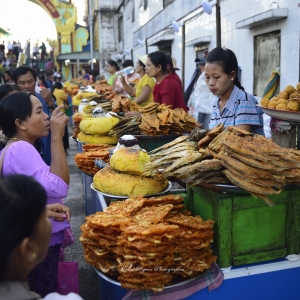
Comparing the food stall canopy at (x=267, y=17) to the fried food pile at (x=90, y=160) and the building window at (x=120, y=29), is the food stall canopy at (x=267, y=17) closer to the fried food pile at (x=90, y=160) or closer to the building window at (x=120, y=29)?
the fried food pile at (x=90, y=160)

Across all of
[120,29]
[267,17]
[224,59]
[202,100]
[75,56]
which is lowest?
[202,100]

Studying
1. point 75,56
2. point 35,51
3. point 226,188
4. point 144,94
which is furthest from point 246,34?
point 35,51

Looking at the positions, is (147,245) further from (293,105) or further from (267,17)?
(267,17)

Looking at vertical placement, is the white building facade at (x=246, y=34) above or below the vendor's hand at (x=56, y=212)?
above

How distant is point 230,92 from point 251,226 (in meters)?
1.10

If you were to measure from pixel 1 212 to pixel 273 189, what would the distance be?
3.43 feet

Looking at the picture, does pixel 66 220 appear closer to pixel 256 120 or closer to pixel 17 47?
pixel 256 120

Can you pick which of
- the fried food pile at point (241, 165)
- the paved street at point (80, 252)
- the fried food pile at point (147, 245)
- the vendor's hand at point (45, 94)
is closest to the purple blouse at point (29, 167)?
the fried food pile at point (147, 245)

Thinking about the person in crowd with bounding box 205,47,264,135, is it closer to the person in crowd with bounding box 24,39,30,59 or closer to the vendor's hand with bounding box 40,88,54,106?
the vendor's hand with bounding box 40,88,54,106

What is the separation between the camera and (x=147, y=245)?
1.36m

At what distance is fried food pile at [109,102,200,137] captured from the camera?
2.85 metres

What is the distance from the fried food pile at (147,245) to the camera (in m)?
1.38

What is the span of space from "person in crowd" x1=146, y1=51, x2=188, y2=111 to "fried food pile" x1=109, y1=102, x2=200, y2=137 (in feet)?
2.60

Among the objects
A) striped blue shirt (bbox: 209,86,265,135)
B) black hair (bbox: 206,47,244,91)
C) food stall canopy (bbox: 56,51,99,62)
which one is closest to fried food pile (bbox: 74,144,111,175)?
striped blue shirt (bbox: 209,86,265,135)
